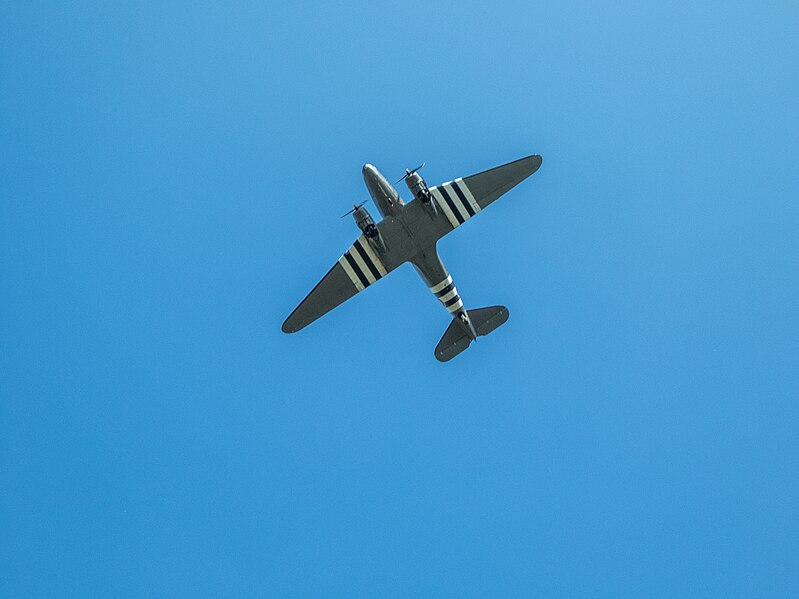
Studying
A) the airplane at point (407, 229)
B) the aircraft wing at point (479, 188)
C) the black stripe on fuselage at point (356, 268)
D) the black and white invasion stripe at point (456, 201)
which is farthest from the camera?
the black stripe on fuselage at point (356, 268)

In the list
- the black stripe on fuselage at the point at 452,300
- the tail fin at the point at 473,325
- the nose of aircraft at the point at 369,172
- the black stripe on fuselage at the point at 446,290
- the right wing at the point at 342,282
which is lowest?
the tail fin at the point at 473,325

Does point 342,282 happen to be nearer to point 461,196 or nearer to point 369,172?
point 369,172

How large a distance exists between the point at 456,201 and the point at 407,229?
2.54 meters

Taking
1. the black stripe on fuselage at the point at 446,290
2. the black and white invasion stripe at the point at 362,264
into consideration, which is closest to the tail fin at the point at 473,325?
the black stripe on fuselage at the point at 446,290

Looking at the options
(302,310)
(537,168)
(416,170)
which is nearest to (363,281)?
(302,310)

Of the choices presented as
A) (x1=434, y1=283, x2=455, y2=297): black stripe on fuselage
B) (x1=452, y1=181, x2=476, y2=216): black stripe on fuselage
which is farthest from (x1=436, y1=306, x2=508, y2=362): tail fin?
(x1=452, y1=181, x2=476, y2=216): black stripe on fuselage

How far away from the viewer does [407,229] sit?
3666cm

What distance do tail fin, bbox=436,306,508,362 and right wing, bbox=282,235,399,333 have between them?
5861 mm

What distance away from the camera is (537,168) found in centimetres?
3756

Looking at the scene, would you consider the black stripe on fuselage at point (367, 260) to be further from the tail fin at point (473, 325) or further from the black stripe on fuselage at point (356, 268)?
the tail fin at point (473, 325)

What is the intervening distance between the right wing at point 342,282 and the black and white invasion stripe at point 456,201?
11.0ft

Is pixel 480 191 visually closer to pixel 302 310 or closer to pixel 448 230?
pixel 448 230

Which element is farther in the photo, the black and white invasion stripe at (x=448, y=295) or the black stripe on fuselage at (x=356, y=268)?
the black and white invasion stripe at (x=448, y=295)

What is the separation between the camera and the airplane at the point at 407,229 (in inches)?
1433
